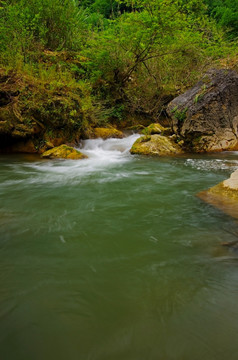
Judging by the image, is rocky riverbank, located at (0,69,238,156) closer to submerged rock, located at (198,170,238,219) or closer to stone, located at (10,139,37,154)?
stone, located at (10,139,37,154)

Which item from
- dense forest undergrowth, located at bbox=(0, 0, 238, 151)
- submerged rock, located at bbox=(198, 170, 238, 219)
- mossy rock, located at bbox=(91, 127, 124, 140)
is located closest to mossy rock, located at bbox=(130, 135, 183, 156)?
mossy rock, located at bbox=(91, 127, 124, 140)

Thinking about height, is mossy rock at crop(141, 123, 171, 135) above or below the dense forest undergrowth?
below

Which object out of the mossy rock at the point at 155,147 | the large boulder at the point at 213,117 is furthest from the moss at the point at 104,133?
the large boulder at the point at 213,117

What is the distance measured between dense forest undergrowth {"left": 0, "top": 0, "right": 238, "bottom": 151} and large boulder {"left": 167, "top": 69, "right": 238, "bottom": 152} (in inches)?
118

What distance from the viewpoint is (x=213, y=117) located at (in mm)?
8211

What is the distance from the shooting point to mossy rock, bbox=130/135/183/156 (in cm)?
791

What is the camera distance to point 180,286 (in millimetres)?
1765

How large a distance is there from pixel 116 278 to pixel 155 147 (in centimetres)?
661

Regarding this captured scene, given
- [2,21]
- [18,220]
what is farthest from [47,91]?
[18,220]

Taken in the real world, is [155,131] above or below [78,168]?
above

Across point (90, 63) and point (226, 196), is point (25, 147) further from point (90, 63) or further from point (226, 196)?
point (226, 196)

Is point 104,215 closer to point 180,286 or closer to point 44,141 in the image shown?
point 180,286

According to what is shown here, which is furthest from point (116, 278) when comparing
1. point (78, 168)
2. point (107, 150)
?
point (107, 150)

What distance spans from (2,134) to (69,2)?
26.1 feet
